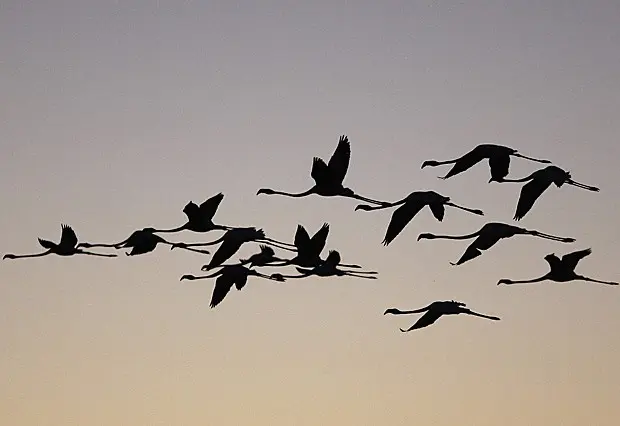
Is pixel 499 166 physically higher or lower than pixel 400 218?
higher

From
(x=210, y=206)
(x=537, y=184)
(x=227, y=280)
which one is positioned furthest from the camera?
(x=227, y=280)

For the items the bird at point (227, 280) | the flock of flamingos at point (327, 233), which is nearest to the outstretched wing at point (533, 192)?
the flock of flamingos at point (327, 233)

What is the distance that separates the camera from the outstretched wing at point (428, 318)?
3831 cm

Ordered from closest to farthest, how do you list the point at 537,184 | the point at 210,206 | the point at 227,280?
the point at 537,184 → the point at 210,206 → the point at 227,280

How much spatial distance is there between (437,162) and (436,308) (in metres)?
3.45

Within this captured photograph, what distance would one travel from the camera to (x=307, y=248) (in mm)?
41625

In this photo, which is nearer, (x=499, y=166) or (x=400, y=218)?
(x=499, y=166)

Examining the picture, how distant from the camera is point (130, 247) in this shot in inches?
1692

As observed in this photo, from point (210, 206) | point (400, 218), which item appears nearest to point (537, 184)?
point (400, 218)

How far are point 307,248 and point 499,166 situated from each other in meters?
6.15

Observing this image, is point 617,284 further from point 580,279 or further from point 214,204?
point 214,204

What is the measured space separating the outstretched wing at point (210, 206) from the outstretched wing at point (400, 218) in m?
4.35

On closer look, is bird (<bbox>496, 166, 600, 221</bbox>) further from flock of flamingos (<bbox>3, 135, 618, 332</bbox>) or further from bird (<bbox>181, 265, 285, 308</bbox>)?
bird (<bbox>181, 265, 285, 308</bbox>)

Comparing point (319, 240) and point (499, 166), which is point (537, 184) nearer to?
point (499, 166)
